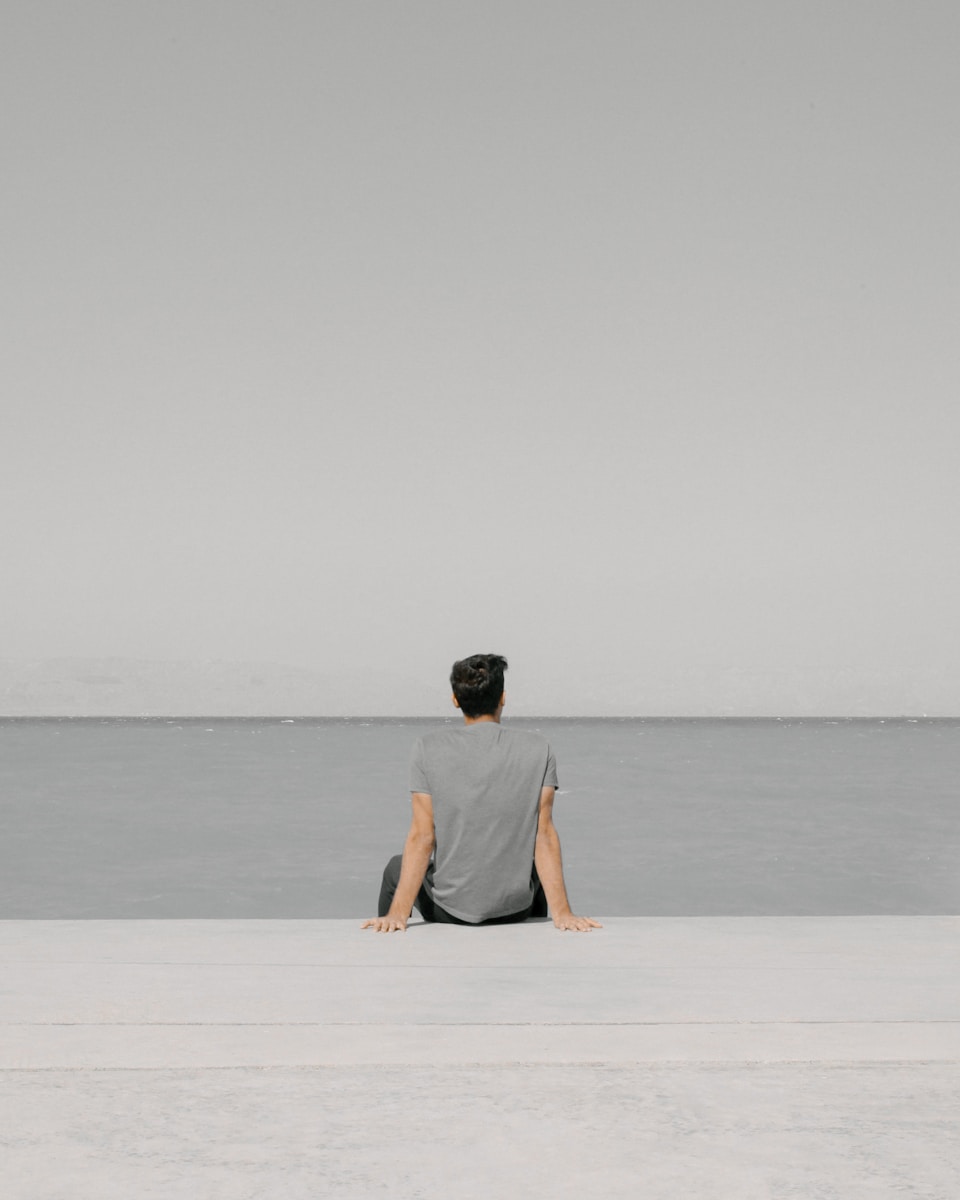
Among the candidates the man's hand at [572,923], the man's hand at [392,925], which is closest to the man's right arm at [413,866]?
the man's hand at [392,925]

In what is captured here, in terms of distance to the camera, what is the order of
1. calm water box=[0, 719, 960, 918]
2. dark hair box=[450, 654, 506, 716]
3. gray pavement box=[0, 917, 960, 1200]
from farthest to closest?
calm water box=[0, 719, 960, 918]
dark hair box=[450, 654, 506, 716]
gray pavement box=[0, 917, 960, 1200]

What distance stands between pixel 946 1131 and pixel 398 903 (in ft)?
9.81

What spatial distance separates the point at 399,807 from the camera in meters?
54.6

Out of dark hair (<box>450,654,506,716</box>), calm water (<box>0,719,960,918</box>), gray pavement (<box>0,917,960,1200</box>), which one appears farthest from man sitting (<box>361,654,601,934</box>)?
calm water (<box>0,719,960,918</box>)

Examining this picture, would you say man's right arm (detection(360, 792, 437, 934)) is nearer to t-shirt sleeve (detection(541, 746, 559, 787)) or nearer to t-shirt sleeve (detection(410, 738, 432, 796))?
t-shirt sleeve (detection(410, 738, 432, 796))

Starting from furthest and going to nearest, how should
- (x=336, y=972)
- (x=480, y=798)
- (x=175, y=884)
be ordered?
(x=175, y=884) → (x=480, y=798) → (x=336, y=972)

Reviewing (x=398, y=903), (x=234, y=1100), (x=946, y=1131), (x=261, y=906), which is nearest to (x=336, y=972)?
(x=398, y=903)

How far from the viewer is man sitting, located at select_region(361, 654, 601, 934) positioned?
548 centimetres

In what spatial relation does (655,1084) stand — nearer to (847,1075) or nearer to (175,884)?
(847,1075)

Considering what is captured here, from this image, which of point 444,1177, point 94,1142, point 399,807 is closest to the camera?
point 444,1177

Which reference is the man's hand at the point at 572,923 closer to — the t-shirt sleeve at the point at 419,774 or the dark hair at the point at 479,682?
the t-shirt sleeve at the point at 419,774

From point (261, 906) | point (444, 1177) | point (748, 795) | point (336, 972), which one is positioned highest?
point (444, 1177)

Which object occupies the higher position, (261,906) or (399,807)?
(261,906)

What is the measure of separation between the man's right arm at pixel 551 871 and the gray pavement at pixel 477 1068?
Answer: 0.25 meters
